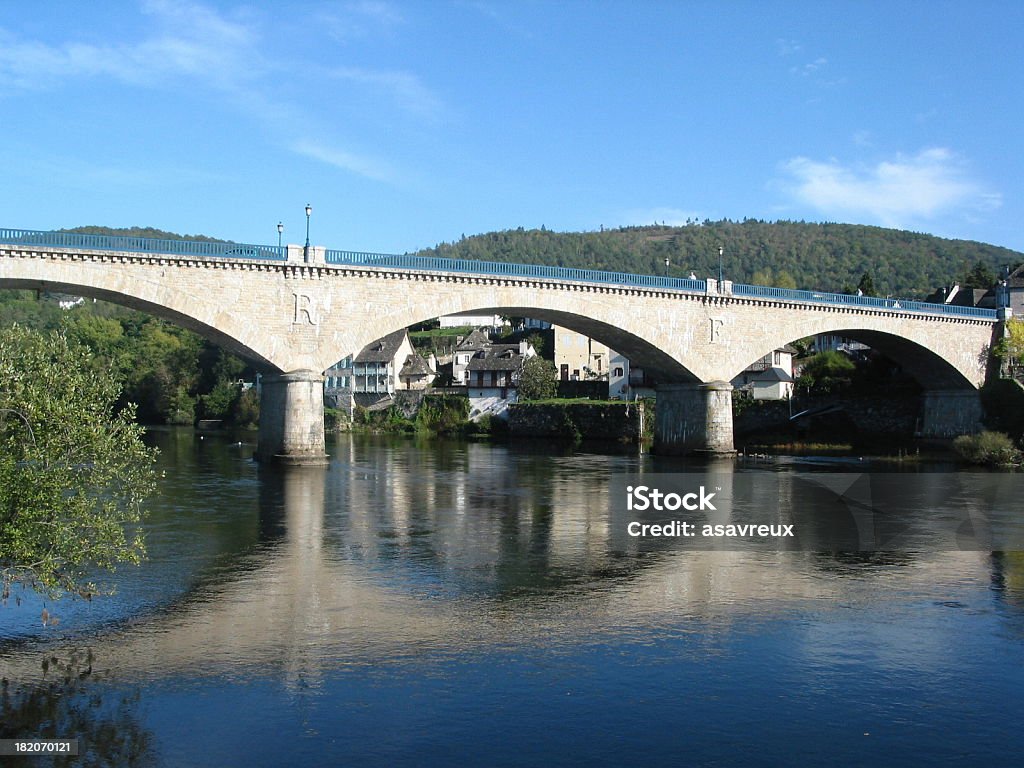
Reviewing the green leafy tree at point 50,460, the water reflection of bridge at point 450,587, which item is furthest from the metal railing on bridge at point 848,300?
the green leafy tree at point 50,460

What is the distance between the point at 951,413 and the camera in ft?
218

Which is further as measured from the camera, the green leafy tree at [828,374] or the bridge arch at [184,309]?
the green leafy tree at [828,374]

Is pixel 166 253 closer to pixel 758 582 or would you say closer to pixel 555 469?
pixel 555 469

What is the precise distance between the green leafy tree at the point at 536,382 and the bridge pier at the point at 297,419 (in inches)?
1561

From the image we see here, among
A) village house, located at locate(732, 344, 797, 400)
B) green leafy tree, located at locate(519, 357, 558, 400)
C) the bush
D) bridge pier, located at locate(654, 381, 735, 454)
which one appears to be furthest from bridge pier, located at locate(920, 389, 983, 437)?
green leafy tree, located at locate(519, 357, 558, 400)

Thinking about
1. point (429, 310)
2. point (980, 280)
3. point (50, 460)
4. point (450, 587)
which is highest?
point (980, 280)

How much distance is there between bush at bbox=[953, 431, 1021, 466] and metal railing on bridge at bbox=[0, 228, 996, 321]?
12540mm

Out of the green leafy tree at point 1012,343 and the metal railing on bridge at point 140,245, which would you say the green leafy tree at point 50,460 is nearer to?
the metal railing on bridge at point 140,245

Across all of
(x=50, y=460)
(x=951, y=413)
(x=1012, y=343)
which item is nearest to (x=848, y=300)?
(x=1012, y=343)

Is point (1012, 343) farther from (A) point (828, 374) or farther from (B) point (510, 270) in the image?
(B) point (510, 270)

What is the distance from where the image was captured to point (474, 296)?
152ft

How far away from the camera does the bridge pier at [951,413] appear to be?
214 feet

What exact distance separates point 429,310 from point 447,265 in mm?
2468

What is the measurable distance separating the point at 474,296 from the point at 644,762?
36693mm
